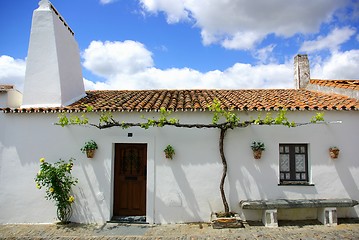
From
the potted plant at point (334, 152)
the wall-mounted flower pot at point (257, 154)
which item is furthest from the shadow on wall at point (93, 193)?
the potted plant at point (334, 152)

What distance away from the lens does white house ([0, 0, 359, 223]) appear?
25.3 ft

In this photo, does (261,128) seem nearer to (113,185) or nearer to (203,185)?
(203,185)

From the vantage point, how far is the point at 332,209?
7.32m

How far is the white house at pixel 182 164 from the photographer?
7715 mm

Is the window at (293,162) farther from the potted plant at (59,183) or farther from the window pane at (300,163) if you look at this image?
the potted plant at (59,183)

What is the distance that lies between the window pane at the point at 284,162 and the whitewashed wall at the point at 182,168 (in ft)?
0.98

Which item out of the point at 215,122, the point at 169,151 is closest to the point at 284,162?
the point at 215,122

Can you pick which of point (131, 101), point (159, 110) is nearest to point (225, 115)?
point (159, 110)

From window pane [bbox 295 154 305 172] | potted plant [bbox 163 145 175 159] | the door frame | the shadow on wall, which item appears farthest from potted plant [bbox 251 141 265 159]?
the shadow on wall

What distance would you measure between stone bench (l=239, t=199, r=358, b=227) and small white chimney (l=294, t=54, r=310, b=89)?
6.27 meters

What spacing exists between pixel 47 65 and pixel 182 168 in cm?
599

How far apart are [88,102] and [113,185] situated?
126 inches

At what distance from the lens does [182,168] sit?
7777 millimetres

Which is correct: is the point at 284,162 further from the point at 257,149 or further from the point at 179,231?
the point at 179,231
